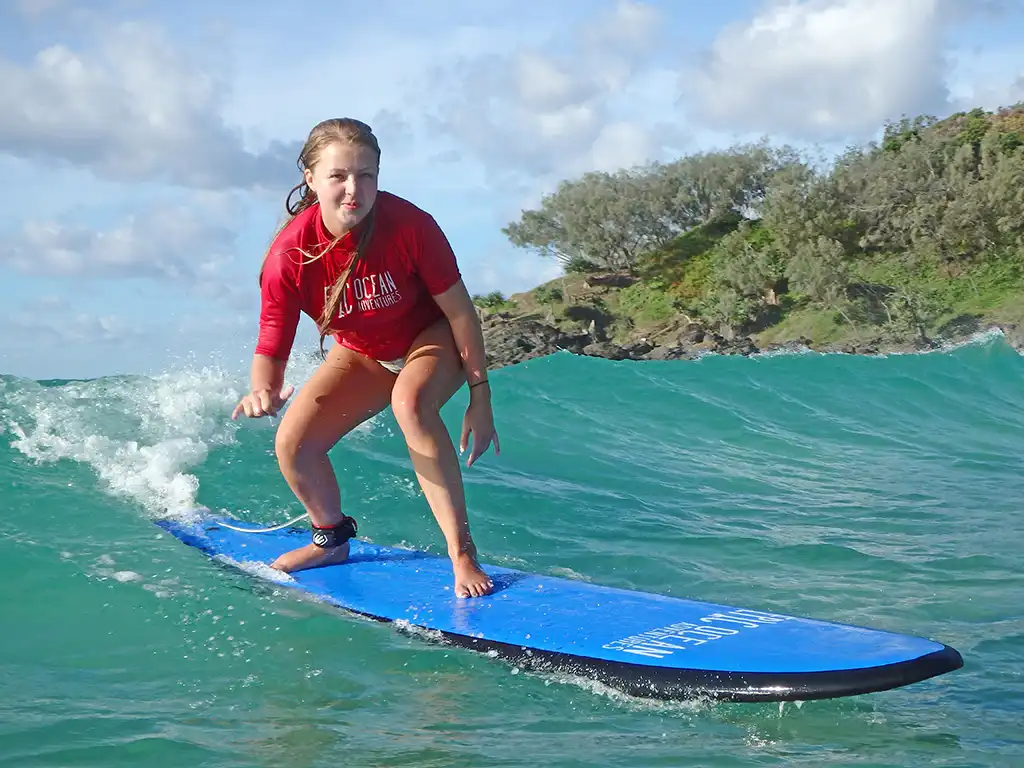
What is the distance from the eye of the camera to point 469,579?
3.87 metres

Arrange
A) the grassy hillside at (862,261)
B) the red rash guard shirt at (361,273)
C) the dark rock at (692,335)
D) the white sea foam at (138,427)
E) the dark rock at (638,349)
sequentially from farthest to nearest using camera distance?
the dark rock at (692,335) < the grassy hillside at (862,261) < the dark rock at (638,349) < the white sea foam at (138,427) < the red rash guard shirt at (361,273)

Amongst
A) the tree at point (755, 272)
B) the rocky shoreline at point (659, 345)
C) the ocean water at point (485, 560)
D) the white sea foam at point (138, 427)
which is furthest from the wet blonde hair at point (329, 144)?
the tree at point (755, 272)

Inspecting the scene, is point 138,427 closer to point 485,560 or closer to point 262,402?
point 485,560

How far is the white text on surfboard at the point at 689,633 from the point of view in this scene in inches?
124

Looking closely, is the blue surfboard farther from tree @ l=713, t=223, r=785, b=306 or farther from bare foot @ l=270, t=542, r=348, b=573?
tree @ l=713, t=223, r=785, b=306

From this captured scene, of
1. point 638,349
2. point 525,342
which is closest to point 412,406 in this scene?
point 525,342

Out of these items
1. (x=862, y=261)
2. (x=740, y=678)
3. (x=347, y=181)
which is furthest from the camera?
(x=862, y=261)

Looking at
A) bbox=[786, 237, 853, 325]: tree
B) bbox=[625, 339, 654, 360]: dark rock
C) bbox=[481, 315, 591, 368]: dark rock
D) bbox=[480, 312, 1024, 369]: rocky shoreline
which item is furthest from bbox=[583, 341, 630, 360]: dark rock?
bbox=[786, 237, 853, 325]: tree

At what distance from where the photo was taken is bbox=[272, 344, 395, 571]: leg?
13.3ft

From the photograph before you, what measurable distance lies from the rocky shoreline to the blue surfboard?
2124 centimetres

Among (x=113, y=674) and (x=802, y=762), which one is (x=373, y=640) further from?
(x=802, y=762)

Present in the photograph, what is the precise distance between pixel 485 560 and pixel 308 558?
0.95m

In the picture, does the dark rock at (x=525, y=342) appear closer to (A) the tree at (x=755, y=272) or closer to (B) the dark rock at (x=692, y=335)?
(B) the dark rock at (x=692, y=335)

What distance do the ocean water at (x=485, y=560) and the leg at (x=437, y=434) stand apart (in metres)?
0.45
